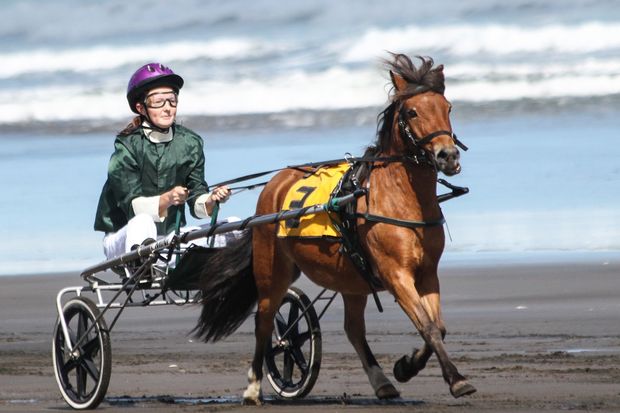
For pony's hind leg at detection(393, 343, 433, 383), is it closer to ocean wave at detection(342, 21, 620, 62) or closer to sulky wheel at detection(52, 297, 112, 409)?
sulky wheel at detection(52, 297, 112, 409)

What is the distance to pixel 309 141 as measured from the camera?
25656mm

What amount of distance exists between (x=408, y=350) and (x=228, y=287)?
2277 millimetres

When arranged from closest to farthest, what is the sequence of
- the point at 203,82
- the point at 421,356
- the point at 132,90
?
the point at 421,356 < the point at 132,90 < the point at 203,82

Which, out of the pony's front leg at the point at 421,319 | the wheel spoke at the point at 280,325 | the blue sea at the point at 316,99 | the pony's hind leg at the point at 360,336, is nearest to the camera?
the pony's front leg at the point at 421,319

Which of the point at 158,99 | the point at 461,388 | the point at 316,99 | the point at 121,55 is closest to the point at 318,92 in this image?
the point at 316,99

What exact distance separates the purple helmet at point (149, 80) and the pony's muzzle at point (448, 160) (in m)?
2.52

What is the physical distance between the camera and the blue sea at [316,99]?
19750 mm

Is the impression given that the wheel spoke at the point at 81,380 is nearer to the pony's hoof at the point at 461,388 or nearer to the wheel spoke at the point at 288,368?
the wheel spoke at the point at 288,368

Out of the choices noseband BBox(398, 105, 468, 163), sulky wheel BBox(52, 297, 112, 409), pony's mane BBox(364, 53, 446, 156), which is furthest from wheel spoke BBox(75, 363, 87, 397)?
noseband BBox(398, 105, 468, 163)

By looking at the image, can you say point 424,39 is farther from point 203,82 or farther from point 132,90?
point 132,90

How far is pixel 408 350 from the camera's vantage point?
496 inches

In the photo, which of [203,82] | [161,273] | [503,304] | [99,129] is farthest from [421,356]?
[203,82]

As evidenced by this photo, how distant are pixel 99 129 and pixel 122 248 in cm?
1886

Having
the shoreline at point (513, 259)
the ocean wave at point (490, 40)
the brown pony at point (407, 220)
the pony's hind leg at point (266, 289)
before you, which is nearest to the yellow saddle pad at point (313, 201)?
the brown pony at point (407, 220)
